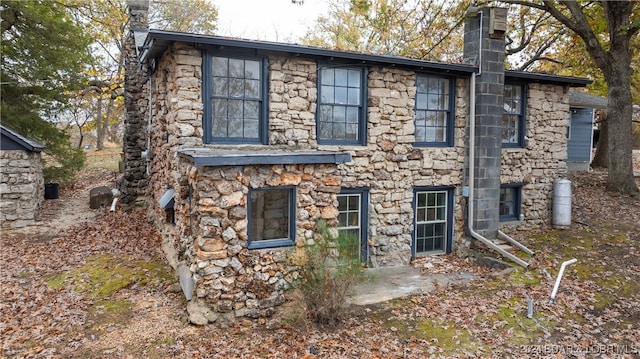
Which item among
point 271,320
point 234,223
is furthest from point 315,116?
point 271,320

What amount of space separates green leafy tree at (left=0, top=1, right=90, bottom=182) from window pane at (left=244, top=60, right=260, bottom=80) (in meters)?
10.8

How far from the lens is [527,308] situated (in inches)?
281

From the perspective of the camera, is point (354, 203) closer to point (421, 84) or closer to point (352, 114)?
point (352, 114)

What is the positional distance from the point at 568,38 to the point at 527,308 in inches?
614

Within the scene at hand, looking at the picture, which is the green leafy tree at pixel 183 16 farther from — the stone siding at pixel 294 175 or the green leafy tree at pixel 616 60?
the green leafy tree at pixel 616 60

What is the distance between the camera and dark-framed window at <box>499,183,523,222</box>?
11281 millimetres

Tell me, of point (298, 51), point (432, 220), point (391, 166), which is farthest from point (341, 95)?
point (432, 220)

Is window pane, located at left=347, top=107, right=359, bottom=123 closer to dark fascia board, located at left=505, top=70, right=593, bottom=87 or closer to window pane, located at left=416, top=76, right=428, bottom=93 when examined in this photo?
window pane, located at left=416, top=76, right=428, bottom=93

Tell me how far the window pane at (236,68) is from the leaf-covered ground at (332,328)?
13.6ft

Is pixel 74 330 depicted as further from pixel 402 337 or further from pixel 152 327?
pixel 402 337

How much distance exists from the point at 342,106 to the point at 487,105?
3.64m

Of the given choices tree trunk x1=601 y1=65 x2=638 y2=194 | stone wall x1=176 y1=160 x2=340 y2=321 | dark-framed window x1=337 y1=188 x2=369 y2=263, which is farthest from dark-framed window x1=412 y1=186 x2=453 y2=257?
tree trunk x1=601 y1=65 x2=638 y2=194

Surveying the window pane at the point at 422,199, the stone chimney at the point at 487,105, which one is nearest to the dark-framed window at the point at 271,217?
the window pane at the point at 422,199

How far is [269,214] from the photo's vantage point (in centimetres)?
691
